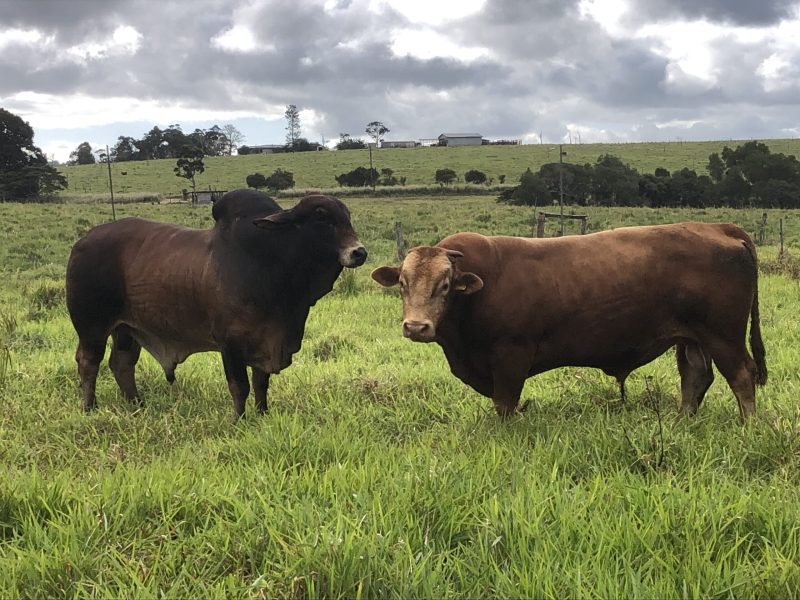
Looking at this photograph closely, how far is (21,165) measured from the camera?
46.9m

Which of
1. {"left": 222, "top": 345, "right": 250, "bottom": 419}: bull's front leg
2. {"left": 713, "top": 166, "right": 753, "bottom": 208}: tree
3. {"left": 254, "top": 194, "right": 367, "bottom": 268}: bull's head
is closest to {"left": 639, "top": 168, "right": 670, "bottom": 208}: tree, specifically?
{"left": 713, "top": 166, "right": 753, "bottom": 208}: tree

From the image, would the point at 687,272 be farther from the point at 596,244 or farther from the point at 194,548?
the point at 194,548

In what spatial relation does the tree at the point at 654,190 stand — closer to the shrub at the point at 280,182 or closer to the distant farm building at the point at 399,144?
the shrub at the point at 280,182

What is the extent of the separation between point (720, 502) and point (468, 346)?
77.9 inches

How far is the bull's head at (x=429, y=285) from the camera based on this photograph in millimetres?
3943

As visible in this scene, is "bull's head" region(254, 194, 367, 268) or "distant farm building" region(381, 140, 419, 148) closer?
"bull's head" region(254, 194, 367, 268)

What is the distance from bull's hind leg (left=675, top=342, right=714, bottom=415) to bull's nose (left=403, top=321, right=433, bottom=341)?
2.21 m

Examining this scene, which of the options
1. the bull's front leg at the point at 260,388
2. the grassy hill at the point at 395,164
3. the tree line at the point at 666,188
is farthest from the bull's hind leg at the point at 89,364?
the grassy hill at the point at 395,164

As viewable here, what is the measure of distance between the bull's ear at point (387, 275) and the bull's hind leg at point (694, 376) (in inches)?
90.6

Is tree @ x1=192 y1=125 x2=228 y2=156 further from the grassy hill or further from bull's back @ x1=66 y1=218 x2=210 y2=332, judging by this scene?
bull's back @ x1=66 y1=218 x2=210 y2=332

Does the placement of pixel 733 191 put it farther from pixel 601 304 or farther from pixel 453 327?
pixel 453 327

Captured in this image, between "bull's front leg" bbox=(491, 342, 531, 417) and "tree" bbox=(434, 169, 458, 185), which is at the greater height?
"tree" bbox=(434, 169, 458, 185)

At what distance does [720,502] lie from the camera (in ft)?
9.54

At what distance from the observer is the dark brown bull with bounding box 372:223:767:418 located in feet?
14.4
